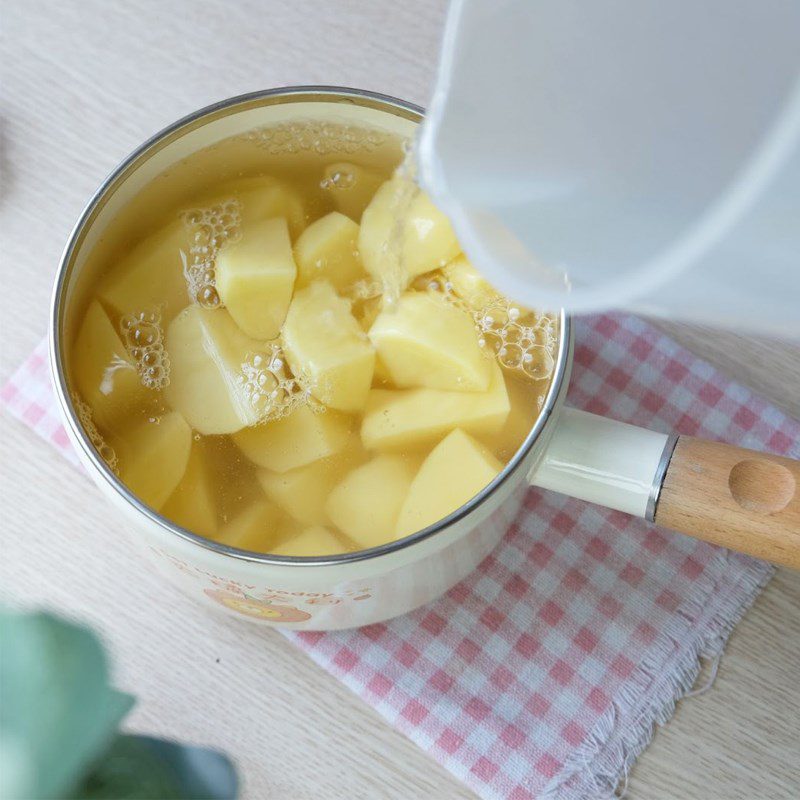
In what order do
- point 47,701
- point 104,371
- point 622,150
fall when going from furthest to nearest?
point 104,371 < point 622,150 < point 47,701

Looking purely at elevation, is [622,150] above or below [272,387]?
above

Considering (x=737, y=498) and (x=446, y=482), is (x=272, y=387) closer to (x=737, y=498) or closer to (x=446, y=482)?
(x=446, y=482)

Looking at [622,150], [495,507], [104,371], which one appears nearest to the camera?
[622,150]

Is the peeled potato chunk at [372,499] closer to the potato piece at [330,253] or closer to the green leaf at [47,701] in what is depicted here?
the potato piece at [330,253]

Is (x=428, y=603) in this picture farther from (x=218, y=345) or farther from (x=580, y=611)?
(x=218, y=345)

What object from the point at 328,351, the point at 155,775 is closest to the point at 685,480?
the point at 328,351

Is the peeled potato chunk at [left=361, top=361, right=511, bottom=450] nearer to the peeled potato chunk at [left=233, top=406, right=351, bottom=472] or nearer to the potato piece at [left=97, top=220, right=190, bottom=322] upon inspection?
the peeled potato chunk at [left=233, top=406, right=351, bottom=472]
